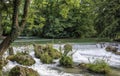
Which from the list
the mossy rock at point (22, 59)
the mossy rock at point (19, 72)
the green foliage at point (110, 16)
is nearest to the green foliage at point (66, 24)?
the green foliage at point (110, 16)

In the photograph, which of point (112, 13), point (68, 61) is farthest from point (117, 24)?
point (68, 61)

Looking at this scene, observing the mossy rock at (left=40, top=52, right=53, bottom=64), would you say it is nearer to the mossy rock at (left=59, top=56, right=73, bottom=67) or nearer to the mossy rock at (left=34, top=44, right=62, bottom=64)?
the mossy rock at (left=34, top=44, right=62, bottom=64)

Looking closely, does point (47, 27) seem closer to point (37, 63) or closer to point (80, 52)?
point (80, 52)

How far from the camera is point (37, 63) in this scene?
15.9m

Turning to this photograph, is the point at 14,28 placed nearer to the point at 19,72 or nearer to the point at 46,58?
the point at 19,72

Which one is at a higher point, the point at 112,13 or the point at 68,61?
the point at 112,13

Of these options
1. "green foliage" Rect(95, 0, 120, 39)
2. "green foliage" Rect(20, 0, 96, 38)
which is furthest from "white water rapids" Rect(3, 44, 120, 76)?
"green foliage" Rect(20, 0, 96, 38)

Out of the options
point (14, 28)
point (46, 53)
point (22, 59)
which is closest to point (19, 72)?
point (22, 59)

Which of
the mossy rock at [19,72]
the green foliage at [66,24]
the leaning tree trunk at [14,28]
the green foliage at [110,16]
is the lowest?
the green foliage at [66,24]

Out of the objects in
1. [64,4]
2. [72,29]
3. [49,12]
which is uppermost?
[64,4]

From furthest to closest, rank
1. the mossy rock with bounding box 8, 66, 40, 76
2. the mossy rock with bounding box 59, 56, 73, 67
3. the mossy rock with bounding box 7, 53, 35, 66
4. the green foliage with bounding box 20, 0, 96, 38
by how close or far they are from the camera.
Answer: the green foliage with bounding box 20, 0, 96, 38
the mossy rock with bounding box 59, 56, 73, 67
the mossy rock with bounding box 7, 53, 35, 66
the mossy rock with bounding box 8, 66, 40, 76

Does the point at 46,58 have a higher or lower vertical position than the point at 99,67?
lower

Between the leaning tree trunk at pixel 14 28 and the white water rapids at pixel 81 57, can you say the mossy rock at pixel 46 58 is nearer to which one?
the white water rapids at pixel 81 57

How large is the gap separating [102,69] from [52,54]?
14.5ft
